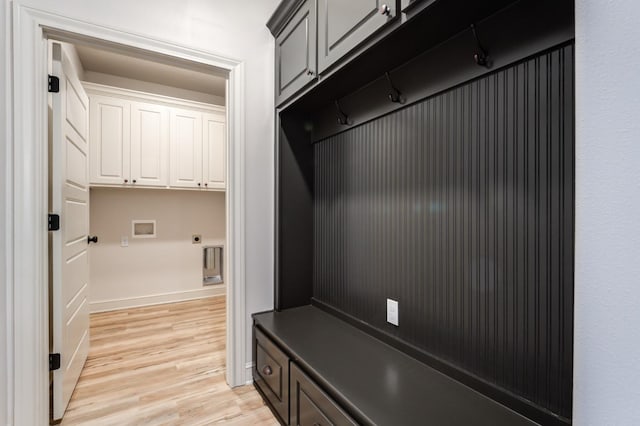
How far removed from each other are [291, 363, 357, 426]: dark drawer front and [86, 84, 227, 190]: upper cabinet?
2.89 m

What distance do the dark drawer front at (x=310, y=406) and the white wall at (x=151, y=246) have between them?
2992 mm

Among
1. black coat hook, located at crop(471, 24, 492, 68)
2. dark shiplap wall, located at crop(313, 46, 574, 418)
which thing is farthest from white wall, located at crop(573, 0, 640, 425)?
black coat hook, located at crop(471, 24, 492, 68)

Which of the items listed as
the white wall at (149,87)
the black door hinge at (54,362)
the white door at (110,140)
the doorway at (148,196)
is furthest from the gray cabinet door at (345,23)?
the white wall at (149,87)

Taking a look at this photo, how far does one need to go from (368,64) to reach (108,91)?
3.14 metres

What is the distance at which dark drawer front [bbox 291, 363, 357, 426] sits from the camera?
3.97 feet

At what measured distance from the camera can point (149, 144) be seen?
3.52 metres

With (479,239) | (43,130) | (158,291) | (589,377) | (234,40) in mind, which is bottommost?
(158,291)

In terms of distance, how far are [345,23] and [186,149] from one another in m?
2.89

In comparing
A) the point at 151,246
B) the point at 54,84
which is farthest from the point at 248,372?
the point at 151,246

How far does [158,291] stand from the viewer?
3900mm

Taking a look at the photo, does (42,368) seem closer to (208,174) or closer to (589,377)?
(589,377)

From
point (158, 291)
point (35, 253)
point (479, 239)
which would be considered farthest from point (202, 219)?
point (479, 239)

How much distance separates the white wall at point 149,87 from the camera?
11.5 feet

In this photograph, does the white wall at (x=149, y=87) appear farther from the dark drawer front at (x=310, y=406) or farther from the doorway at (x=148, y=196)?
the dark drawer front at (x=310, y=406)
